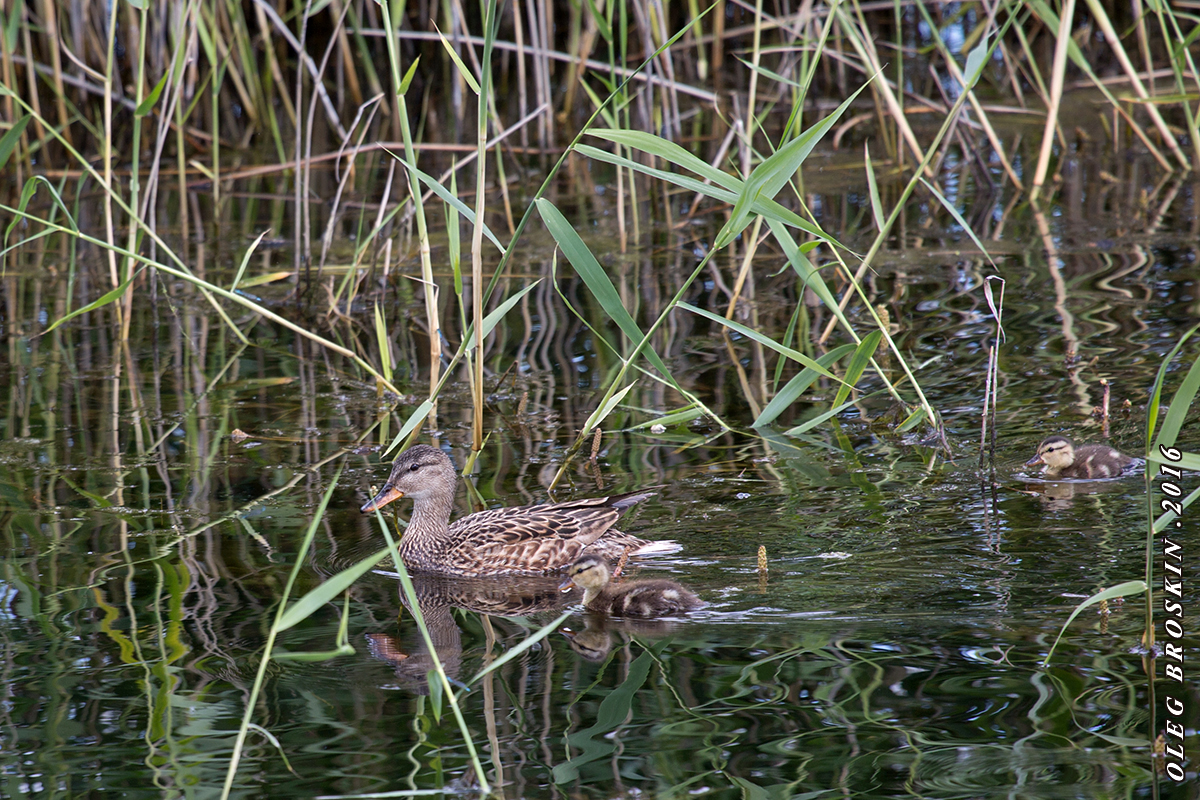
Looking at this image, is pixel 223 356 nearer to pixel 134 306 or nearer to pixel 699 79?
pixel 134 306

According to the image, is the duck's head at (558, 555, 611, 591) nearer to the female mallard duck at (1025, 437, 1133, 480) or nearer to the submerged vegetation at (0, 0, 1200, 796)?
the submerged vegetation at (0, 0, 1200, 796)

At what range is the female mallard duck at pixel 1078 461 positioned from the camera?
4.86 m

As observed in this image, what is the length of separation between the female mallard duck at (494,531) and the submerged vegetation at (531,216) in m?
0.24

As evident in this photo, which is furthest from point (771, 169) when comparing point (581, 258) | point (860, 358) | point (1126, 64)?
point (1126, 64)

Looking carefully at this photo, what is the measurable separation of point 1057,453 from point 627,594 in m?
1.70

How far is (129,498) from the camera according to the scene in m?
5.11

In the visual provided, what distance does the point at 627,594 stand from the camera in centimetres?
408

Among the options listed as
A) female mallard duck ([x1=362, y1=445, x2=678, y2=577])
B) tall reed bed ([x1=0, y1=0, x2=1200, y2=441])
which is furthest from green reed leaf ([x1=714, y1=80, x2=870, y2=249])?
tall reed bed ([x1=0, y1=0, x2=1200, y2=441])

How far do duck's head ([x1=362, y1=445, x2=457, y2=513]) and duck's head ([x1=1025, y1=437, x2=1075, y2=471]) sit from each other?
2.03 metres

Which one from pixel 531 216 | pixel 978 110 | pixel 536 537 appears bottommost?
pixel 536 537

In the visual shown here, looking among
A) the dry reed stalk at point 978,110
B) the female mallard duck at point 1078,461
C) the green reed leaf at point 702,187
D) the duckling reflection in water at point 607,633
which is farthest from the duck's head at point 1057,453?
the dry reed stalk at point 978,110

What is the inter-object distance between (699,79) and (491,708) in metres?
9.20

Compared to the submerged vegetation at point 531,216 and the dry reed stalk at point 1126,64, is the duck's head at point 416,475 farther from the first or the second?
the dry reed stalk at point 1126,64

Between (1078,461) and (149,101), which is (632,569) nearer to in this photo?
(1078,461)
